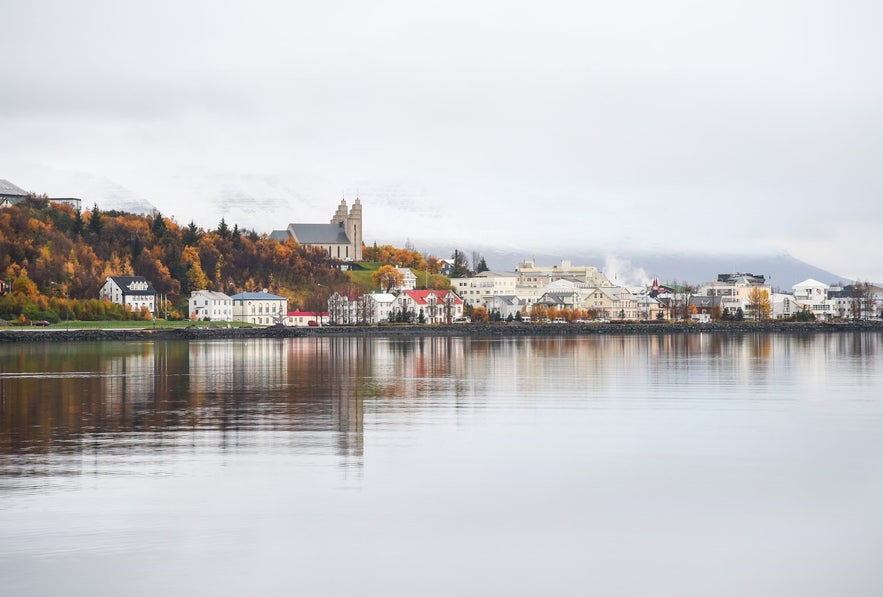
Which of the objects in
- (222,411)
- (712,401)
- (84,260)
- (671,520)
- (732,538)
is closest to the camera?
(732,538)

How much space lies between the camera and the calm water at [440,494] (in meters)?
10.3

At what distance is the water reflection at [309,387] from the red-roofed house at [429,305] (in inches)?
2508

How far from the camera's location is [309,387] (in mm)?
30125

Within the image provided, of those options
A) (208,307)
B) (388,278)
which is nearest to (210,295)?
(208,307)

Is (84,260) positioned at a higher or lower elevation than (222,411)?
higher

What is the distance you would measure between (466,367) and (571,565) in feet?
101

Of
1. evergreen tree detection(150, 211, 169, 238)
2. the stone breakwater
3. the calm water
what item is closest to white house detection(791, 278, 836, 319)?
the stone breakwater

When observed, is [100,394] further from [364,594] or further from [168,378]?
[364,594]

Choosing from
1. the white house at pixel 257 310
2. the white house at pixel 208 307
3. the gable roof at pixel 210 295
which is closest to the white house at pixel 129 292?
the white house at pixel 208 307

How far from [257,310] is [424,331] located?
20.0 meters

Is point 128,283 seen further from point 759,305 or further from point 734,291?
point 734,291

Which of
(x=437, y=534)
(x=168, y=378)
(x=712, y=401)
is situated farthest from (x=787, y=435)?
(x=168, y=378)

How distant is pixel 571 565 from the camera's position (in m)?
10.6

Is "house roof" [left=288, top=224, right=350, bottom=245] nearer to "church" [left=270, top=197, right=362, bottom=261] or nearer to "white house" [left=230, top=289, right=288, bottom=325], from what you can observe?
"church" [left=270, top=197, right=362, bottom=261]
